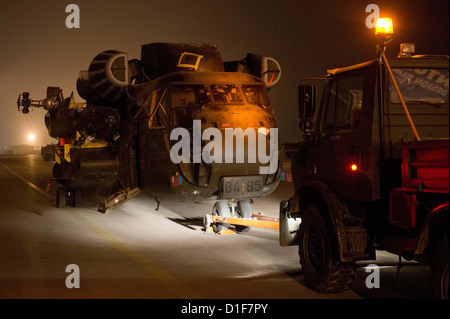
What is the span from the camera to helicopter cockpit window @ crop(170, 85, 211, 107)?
11.4 metres

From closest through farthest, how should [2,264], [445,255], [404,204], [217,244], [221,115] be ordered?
[445,255] < [404,204] < [2,264] < [217,244] < [221,115]

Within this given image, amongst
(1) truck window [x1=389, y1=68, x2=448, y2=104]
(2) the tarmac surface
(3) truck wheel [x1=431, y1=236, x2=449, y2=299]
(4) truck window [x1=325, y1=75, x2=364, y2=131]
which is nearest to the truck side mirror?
(4) truck window [x1=325, y1=75, x2=364, y2=131]

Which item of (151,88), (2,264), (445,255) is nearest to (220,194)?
(151,88)

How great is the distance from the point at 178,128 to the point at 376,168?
19.2ft

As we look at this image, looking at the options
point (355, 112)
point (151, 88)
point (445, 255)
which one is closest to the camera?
point (445, 255)

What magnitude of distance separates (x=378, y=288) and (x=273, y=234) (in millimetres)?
4480

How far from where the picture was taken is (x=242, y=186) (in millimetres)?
11234

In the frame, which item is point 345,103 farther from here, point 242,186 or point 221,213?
point 221,213

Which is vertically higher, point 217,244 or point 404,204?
point 404,204

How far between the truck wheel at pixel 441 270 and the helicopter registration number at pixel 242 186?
629 cm

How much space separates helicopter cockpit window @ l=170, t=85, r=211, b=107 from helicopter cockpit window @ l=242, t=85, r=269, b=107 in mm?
947

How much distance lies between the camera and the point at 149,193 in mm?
12258

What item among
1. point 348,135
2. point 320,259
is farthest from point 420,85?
point 320,259
